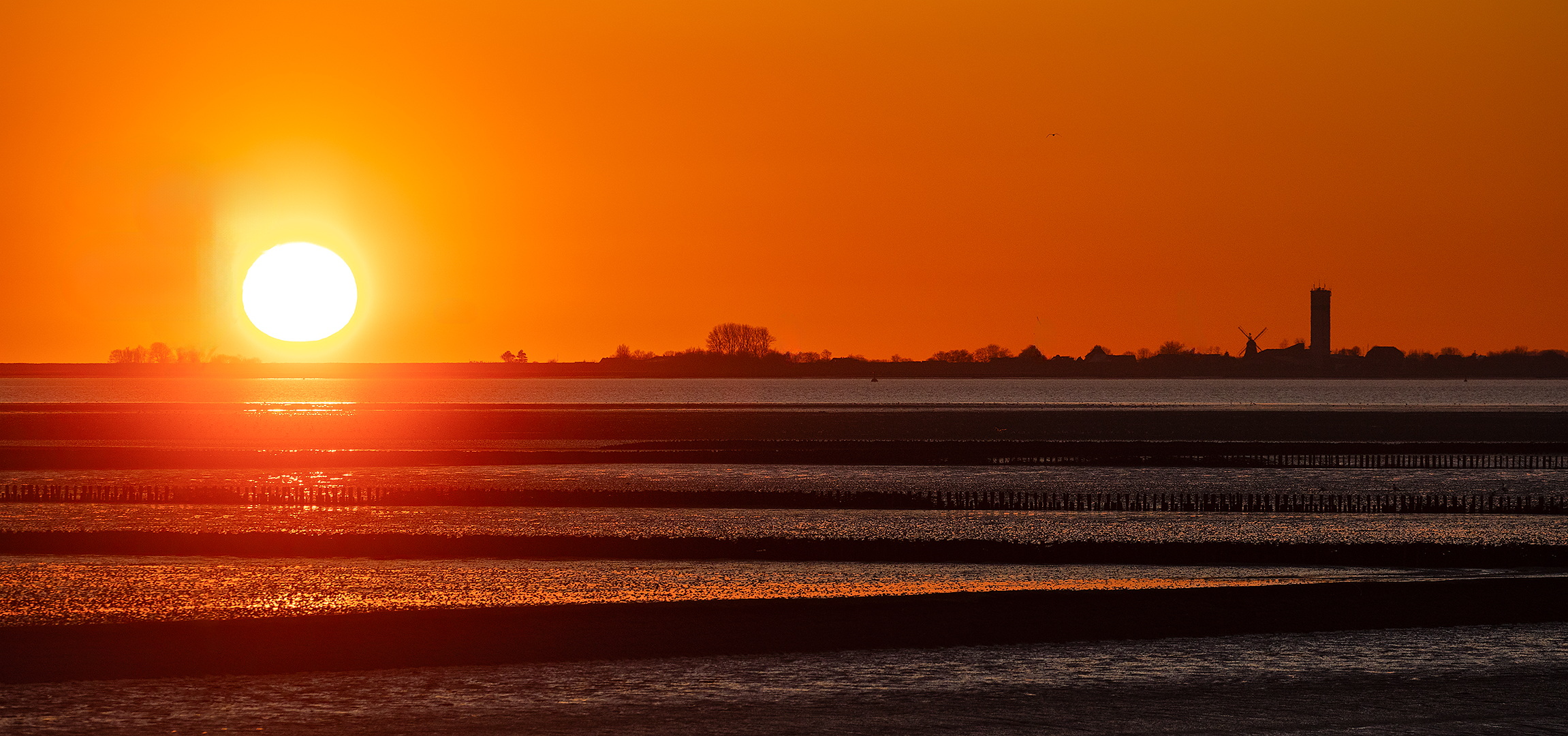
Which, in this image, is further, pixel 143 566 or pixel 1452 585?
pixel 143 566

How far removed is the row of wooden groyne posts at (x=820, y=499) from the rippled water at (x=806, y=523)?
5.15ft

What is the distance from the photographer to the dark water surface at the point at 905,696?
44.3 feet

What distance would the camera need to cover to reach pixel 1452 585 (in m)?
21.9

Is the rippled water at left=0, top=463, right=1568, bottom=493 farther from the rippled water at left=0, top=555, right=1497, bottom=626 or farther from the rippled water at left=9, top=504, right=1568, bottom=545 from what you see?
the rippled water at left=0, top=555, right=1497, bottom=626

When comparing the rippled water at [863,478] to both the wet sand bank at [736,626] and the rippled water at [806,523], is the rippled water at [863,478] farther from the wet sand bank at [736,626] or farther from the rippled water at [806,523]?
the wet sand bank at [736,626]

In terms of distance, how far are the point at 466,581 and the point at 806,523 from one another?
13.5 m

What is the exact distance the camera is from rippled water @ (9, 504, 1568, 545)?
3397 centimetres

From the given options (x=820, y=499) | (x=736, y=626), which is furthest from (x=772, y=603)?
(x=820, y=499)

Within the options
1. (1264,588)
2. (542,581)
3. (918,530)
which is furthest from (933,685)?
(918,530)

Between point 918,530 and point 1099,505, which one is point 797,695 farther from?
point 1099,505

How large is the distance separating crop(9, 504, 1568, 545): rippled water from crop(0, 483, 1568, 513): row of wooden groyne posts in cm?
157

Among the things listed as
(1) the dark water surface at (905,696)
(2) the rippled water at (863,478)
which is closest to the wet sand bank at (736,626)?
(1) the dark water surface at (905,696)

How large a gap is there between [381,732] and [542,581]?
469 inches

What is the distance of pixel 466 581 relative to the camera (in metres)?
25.1
